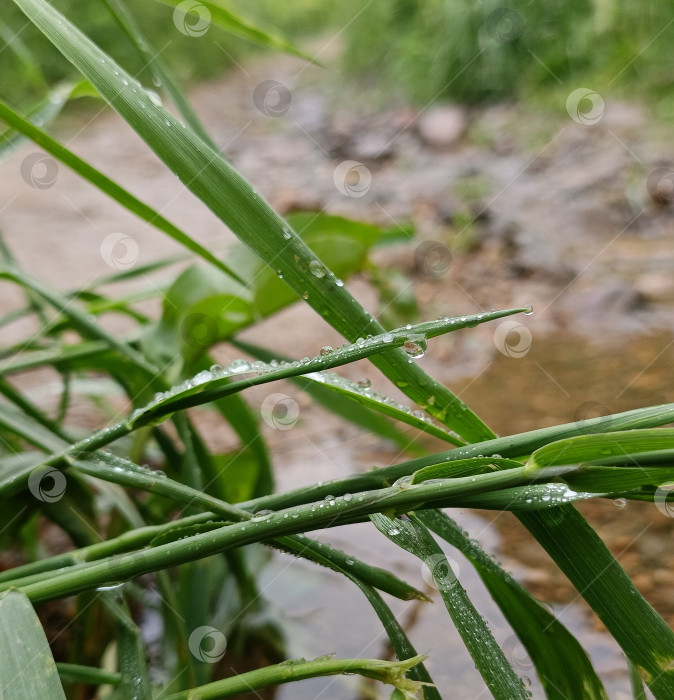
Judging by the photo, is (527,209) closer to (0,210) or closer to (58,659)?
(0,210)

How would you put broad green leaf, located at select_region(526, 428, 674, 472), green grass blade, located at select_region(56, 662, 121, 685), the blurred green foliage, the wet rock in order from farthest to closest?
1. the wet rock
2. the blurred green foliage
3. green grass blade, located at select_region(56, 662, 121, 685)
4. broad green leaf, located at select_region(526, 428, 674, 472)

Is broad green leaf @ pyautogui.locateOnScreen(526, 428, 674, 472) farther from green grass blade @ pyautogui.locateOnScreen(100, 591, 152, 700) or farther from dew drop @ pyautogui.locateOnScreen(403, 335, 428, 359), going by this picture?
green grass blade @ pyautogui.locateOnScreen(100, 591, 152, 700)

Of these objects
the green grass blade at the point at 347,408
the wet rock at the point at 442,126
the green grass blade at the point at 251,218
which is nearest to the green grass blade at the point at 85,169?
the green grass blade at the point at 251,218

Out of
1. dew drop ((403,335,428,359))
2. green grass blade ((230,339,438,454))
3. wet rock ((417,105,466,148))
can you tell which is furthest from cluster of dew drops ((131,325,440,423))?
wet rock ((417,105,466,148))

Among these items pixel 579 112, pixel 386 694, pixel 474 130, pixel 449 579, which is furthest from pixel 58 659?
pixel 474 130

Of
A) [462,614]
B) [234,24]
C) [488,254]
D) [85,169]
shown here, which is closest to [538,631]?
[462,614]

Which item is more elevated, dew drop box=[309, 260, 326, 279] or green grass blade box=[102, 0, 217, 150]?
green grass blade box=[102, 0, 217, 150]

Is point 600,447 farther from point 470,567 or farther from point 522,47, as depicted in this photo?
point 522,47
